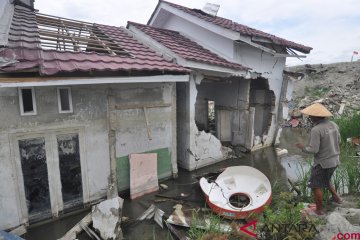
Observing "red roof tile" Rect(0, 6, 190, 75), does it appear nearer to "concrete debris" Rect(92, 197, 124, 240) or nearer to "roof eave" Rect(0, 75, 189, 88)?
"roof eave" Rect(0, 75, 189, 88)

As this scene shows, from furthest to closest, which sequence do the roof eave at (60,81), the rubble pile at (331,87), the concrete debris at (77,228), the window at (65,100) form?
the rubble pile at (331,87) → the window at (65,100) → the concrete debris at (77,228) → the roof eave at (60,81)

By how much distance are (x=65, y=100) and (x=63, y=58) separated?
0.92 meters

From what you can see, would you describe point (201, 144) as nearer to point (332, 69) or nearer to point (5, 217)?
point (5, 217)

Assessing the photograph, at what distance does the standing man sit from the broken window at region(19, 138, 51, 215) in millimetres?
5321

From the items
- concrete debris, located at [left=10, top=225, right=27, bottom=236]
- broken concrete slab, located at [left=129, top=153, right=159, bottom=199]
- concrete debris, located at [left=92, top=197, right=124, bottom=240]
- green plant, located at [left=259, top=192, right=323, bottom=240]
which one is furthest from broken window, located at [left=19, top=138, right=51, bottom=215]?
green plant, located at [left=259, top=192, right=323, bottom=240]

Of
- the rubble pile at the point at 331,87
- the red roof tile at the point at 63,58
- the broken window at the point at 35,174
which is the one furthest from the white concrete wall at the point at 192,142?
the rubble pile at the point at 331,87

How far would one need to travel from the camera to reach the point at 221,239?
3.26 metres

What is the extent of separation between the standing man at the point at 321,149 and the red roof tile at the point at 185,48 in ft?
12.0

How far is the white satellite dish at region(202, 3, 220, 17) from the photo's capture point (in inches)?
424

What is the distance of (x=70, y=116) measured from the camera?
550cm

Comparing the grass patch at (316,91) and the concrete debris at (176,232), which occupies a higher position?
the grass patch at (316,91)

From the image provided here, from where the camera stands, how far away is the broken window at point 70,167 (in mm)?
5508

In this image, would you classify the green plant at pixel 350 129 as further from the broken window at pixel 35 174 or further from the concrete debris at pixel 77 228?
the broken window at pixel 35 174

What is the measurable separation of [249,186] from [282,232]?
2.70m
